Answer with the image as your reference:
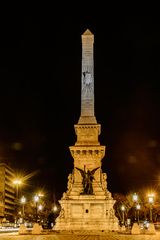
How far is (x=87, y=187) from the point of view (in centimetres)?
5625

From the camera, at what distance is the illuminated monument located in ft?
180

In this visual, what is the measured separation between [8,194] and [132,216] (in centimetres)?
4995

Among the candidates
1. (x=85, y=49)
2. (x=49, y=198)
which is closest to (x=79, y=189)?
→ (x=85, y=49)

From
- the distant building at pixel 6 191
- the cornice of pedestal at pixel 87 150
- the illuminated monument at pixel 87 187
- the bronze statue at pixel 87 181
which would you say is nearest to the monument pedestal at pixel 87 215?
the illuminated monument at pixel 87 187

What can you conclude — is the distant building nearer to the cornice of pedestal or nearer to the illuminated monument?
the illuminated monument

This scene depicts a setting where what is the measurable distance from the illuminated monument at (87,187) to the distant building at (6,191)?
72.4m

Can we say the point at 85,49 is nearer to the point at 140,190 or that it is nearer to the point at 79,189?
the point at 79,189

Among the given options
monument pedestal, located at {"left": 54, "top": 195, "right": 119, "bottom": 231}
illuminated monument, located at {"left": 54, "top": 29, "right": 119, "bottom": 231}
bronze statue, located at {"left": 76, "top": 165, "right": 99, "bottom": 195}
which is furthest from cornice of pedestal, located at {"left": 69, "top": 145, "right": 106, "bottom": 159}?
monument pedestal, located at {"left": 54, "top": 195, "right": 119, "bottom": 231}

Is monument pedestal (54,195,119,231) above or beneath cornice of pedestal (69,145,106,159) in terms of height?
beneath

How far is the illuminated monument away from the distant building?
7241 cm

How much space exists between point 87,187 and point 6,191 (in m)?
92.6

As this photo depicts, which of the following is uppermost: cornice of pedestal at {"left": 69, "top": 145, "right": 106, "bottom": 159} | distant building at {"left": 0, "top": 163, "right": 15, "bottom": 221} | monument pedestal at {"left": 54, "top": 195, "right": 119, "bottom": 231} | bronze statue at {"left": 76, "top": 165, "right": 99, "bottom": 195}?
distant building at {"left": 0, "top": 163, "right": 15, "bottom": 221}

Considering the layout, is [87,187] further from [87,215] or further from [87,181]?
[87,215]

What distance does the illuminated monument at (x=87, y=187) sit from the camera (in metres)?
55.0
